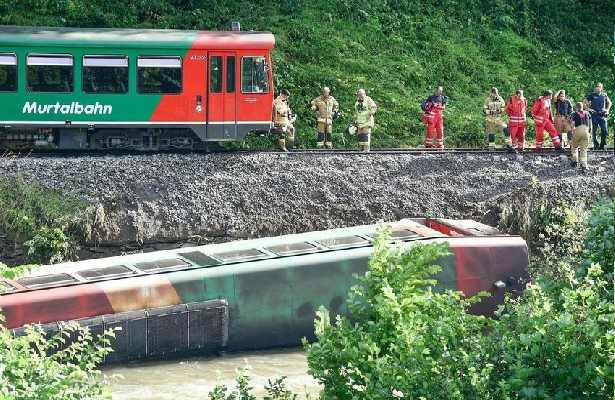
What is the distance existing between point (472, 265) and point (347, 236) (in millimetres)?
2210

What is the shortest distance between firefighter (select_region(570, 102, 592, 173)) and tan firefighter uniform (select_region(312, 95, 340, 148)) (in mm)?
5504

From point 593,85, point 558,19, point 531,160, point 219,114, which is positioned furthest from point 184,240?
point 558,19

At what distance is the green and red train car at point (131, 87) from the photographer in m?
25.8

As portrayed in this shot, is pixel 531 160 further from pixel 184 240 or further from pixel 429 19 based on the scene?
pixel 429 19

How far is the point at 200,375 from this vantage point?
1855 centimetres

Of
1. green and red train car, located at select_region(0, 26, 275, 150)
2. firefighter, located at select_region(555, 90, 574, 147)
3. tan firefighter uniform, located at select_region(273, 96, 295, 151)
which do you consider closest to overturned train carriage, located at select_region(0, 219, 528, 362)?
green and red train car, located at select_region(0, 26, 275, 150)

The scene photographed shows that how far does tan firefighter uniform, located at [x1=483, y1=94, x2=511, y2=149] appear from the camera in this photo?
28672 mm

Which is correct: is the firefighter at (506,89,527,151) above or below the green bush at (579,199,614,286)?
above

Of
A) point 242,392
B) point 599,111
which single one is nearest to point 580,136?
point 599,111

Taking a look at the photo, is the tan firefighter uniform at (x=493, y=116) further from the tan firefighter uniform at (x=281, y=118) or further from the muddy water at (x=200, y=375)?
the muddy water at (x=200, y=375)

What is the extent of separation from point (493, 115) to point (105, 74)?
923 centimetres

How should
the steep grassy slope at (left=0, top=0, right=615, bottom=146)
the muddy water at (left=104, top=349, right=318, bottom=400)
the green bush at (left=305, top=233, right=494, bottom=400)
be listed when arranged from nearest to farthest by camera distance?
the green bush at (left=305, top=233, right=494, bottom=400) < the muddy water at (left=104, top=349, right=318, bottom=400) < the steep grassy slope at (left=0, top=0, right=615, bottom=146)

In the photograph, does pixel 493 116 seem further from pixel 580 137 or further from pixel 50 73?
pixel 50 73

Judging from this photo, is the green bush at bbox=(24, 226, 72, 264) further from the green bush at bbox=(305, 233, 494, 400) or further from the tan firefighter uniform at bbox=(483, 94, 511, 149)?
the green bush at bbox=(305, 233, 494, 400)
